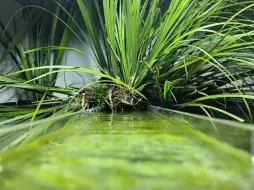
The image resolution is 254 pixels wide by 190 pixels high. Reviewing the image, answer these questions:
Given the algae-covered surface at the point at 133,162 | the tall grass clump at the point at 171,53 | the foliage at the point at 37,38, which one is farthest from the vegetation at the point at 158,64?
the algae-covered surface at the point at 133,162

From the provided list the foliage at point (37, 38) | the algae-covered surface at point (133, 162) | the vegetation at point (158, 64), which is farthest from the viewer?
the foliage at point (37, 38)

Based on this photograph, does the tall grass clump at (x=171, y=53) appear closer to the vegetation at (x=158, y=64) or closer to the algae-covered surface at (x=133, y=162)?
the vegetation at (x=158, y=64)

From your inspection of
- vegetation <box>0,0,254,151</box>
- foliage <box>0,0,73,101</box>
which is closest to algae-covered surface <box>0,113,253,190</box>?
vegetation <box>0,0,254,151</box>

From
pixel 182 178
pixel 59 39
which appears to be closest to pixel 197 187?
pixel 182 178

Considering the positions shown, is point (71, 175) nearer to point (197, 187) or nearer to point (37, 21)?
point (197, 187)

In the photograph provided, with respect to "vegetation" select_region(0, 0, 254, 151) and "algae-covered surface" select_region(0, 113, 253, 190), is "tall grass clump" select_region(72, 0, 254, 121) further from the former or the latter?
"algae-covered surface" select_region(0, 113, 253, 190)

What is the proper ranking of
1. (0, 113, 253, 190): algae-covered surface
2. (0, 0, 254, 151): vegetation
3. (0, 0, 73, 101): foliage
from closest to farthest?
1. (0, 113, 253, 190): algae-covered surface
2. (0, 0, 254, 151): vegetation
3. (0, 0, 73, 101): foliage

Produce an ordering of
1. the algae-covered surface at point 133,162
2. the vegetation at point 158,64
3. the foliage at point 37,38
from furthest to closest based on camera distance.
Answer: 1. the foliage at point 37,38
2. the vegetation at point 158,64
3. the algae-covered surface at point 133,162

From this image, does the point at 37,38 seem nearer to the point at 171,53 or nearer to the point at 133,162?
the point at 171,53
